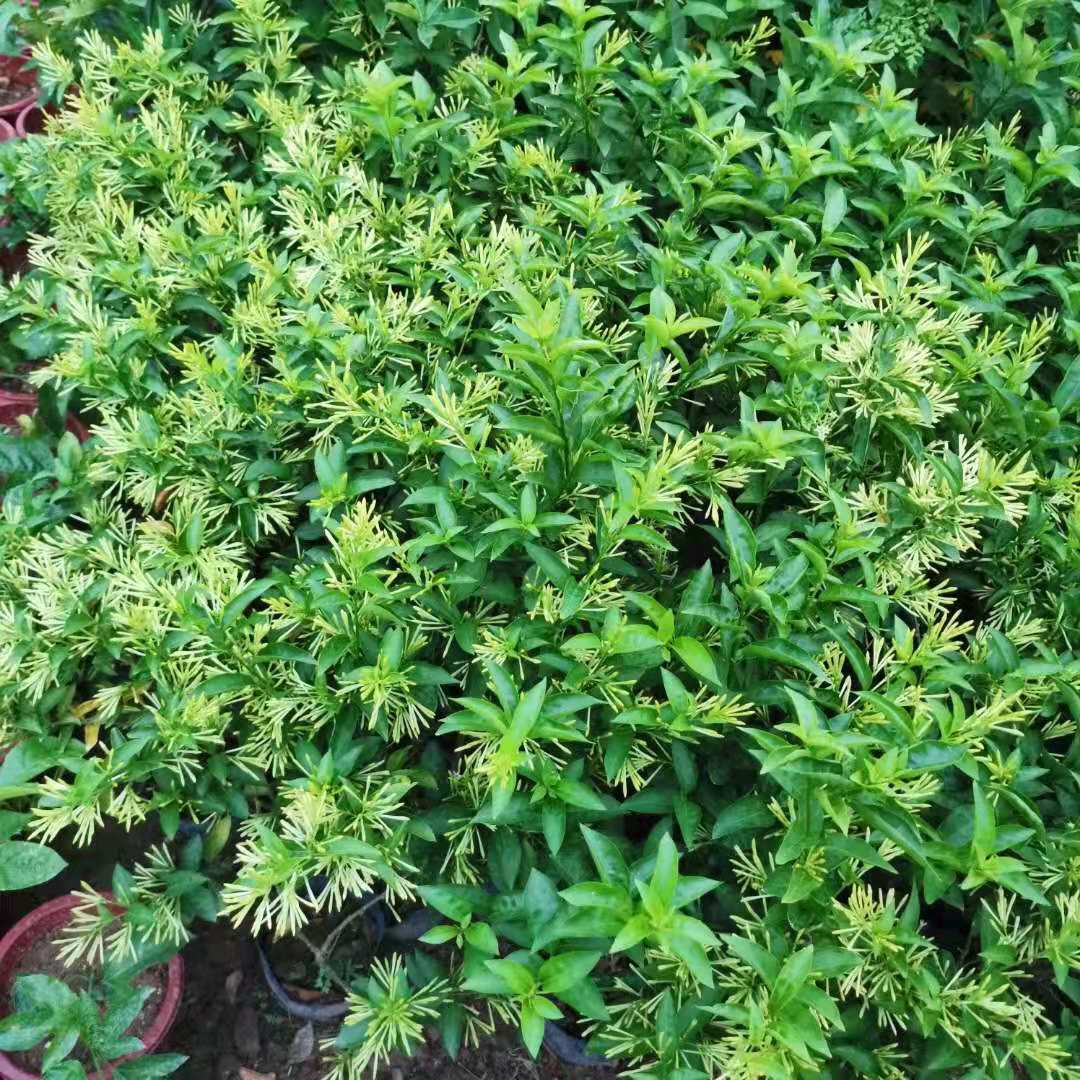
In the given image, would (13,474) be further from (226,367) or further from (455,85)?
(455,85)

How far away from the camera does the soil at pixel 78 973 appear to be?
203 cm

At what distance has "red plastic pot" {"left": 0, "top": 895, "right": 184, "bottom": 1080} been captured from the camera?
2.02m

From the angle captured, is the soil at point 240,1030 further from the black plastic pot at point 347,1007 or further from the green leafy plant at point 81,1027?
the green leafy plant at point 81,1027

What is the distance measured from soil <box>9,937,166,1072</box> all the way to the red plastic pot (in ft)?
0.05

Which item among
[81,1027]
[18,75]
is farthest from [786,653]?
[18,75]

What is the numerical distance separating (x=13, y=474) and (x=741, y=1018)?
210 centimetres

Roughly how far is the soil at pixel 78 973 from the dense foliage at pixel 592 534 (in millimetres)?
135

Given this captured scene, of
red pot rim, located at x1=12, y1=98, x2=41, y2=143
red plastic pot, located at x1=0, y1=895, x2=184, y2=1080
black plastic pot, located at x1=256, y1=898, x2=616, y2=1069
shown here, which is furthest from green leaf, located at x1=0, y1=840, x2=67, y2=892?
red pot rim, located at x1=12, y1=98, x2=41, y2=143

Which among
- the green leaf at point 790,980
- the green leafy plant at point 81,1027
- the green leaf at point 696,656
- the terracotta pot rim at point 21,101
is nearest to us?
the green leaf at point 790,980

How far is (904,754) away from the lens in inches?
57.0

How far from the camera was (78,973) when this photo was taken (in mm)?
2104

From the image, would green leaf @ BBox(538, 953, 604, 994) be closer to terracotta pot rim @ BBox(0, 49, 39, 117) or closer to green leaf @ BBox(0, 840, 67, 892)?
green leaf @ BBox(0, 840, 67, 892)

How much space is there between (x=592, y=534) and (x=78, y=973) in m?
1.54

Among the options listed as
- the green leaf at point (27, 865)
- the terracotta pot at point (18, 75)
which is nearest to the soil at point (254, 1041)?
the green leaf at point (27, 865)
